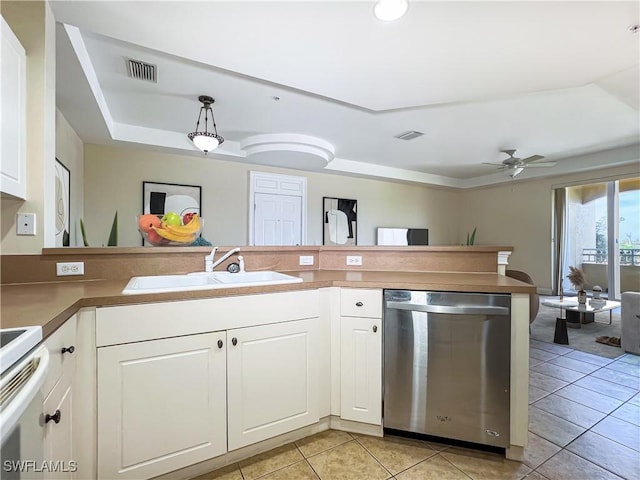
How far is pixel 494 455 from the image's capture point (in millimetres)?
1536

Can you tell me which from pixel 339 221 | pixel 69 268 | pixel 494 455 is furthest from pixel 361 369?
pixel 339 221

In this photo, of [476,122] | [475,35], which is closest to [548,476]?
[475,35]

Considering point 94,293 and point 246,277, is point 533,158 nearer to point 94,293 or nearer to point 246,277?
point 246,277

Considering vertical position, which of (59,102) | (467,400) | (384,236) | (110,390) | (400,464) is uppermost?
(59,102)

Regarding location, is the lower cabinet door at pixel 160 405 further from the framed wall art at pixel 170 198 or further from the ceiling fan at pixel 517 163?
the ceiling fan at pixel 517 163

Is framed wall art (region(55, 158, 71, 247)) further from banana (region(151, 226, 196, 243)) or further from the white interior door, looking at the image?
the white interior door

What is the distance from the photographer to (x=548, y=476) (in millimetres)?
1397

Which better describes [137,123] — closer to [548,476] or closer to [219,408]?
[219,408]

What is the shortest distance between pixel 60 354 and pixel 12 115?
1.14 metres

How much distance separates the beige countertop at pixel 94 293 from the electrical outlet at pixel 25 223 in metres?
0.26

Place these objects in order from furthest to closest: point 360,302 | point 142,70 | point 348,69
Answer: point 142,70
point 348,69
point 360,302

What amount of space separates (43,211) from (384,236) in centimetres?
546

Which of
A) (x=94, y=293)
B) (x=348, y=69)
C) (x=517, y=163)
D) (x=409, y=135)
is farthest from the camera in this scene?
(x=517, y=163)

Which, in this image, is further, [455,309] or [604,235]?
[604,235]
